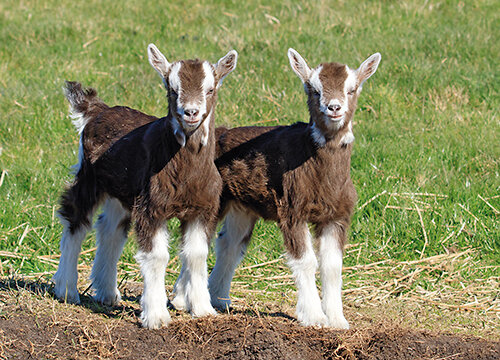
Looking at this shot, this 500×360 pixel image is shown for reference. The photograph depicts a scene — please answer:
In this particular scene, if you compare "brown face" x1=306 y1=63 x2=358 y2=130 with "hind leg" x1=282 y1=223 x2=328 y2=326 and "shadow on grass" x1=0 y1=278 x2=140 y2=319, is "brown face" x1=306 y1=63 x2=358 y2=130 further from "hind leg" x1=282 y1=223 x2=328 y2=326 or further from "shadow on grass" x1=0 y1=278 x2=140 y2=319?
"shadow on grass" x1=0 y1=278 x2=140 y2=319

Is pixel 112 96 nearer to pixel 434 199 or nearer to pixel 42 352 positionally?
pixel 434 199

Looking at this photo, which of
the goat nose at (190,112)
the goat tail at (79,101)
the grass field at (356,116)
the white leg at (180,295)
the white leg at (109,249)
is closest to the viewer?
the goat nose at (190,112)

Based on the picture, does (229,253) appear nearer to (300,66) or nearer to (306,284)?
(306,284)

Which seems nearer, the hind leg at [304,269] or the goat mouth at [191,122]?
the goat mouth at [191,122]

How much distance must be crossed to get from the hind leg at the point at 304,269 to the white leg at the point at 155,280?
1026mm

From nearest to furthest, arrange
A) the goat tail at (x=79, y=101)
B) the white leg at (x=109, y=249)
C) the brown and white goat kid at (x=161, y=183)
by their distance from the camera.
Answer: the brown and white goat kid at (x=161, y=183) → the white leg at (x=109, y=249) → the goat tail at (x=79, y=101)

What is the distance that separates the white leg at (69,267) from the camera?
6.90 meters

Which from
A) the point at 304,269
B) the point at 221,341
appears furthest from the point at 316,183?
the point at 221,341

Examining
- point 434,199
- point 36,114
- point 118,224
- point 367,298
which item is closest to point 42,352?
point 118,224

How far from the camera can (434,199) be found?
8859 mm

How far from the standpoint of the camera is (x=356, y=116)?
10.9 m

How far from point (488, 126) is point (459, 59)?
2.19 m

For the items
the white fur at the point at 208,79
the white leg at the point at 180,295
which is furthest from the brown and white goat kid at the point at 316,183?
the white leg at the point at 180,295

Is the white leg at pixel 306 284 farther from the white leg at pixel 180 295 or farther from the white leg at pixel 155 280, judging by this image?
the white leg at pixel 180 295
